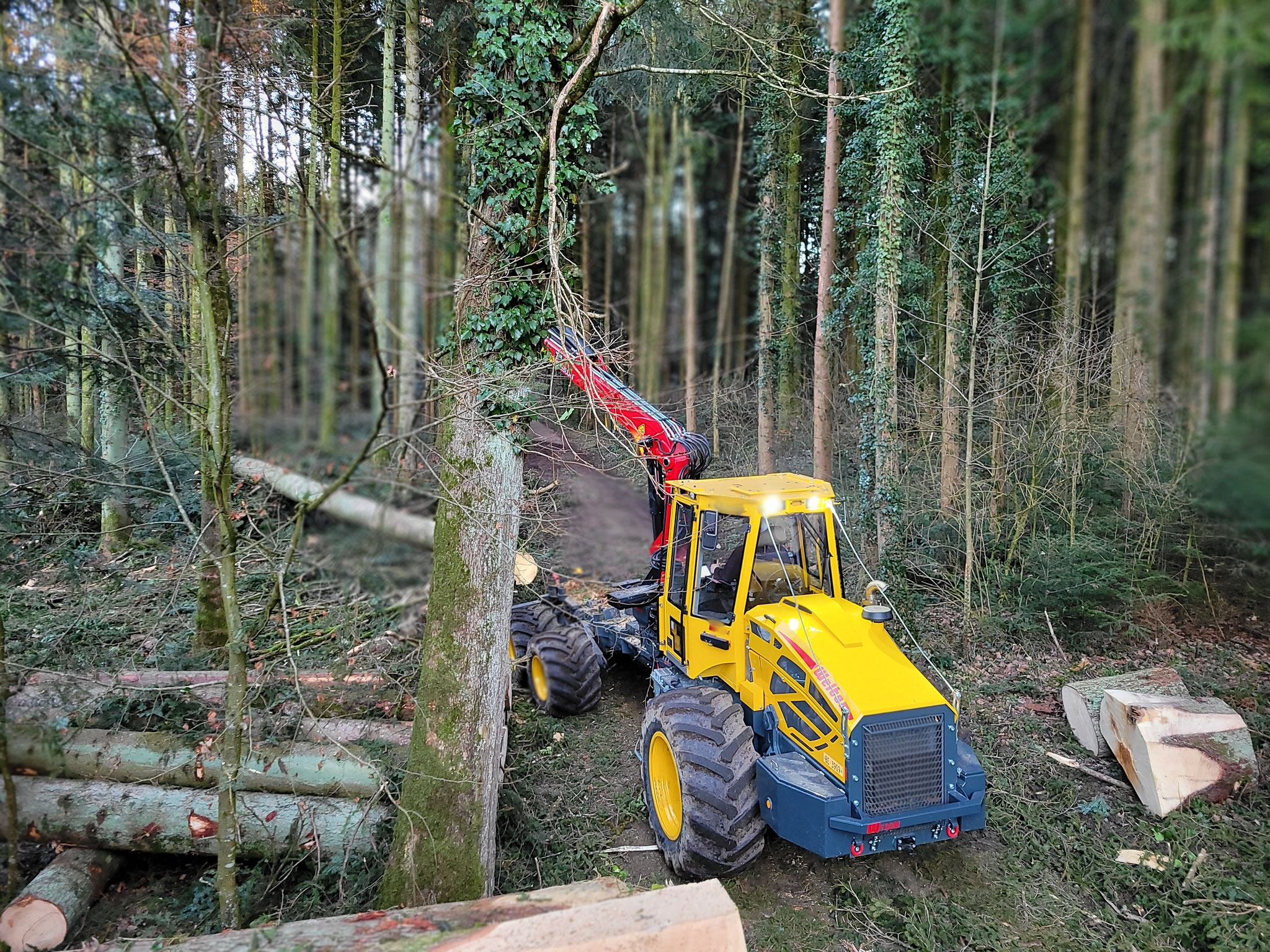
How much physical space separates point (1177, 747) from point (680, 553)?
3.59 meters

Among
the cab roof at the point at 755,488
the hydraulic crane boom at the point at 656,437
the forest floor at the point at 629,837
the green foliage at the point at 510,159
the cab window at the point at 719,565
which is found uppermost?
the green foliage at the point at 510,159

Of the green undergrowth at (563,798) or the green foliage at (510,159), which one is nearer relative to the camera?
the green foliage at (510,159)

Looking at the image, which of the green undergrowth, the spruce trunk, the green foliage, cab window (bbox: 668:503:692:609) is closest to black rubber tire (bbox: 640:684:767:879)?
the green undergrowth

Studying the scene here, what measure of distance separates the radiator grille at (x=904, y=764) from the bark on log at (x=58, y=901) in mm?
4191

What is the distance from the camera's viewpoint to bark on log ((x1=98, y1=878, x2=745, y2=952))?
10.0 feet

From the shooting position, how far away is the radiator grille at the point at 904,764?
398 cm

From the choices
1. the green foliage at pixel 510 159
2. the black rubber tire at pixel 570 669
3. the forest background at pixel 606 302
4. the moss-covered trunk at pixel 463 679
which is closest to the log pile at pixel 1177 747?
the forest background at pixel 606 302

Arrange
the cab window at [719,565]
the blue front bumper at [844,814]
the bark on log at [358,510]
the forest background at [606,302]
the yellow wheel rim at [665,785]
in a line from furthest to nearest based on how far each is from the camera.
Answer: the cab window at [719,565] < the yellow wheel rim at [665,785] < the blue front bumper at [844,814] < the bark on log at [358,510] < the forest background at [606,302]

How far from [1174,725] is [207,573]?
6985 millimetres

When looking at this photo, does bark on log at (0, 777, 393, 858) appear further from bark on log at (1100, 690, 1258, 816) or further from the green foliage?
bark on log at (1100, 690, 1258, 816)

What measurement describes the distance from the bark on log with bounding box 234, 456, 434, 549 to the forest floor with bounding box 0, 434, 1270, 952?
2.8 inches

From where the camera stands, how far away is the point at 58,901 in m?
3.89

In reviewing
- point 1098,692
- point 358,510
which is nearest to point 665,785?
point 358,510

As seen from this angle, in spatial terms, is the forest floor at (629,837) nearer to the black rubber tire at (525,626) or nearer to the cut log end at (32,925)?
the cut log end at (32,925)
